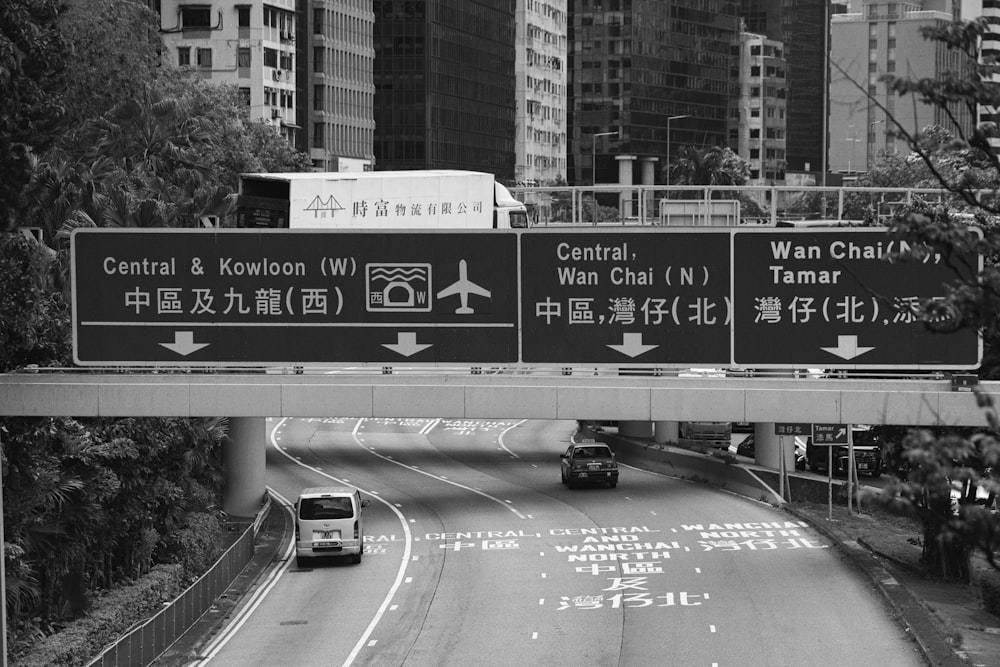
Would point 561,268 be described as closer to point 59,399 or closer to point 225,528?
point 59,399

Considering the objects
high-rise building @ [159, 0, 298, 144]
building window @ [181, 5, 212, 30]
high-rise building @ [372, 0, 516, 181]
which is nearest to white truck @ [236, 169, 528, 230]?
high-rise building @ [159, 0, 298, 144]

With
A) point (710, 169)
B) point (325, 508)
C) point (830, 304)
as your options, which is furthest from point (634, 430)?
point (710, 169)

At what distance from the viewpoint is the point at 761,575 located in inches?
1681

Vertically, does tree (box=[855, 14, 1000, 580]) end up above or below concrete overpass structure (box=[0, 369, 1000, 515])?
above

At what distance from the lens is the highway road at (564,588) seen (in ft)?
112

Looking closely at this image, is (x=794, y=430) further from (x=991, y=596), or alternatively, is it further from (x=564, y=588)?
(x=991, y=596)

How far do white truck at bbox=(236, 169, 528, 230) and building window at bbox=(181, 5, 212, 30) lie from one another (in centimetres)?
8952

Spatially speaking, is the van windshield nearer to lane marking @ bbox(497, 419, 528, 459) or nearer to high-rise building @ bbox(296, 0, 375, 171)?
lane marking @ bbox(497, 419, 528, 459)

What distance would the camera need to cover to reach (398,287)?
26.9 meters

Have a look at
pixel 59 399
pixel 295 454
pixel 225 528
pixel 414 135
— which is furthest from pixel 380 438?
pixel 414 135

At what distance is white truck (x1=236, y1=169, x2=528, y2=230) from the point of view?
132ft

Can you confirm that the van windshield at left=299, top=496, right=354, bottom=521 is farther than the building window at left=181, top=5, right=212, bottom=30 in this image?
No

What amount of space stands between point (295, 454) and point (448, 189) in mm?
36024

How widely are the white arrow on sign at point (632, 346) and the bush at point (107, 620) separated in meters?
13.1
